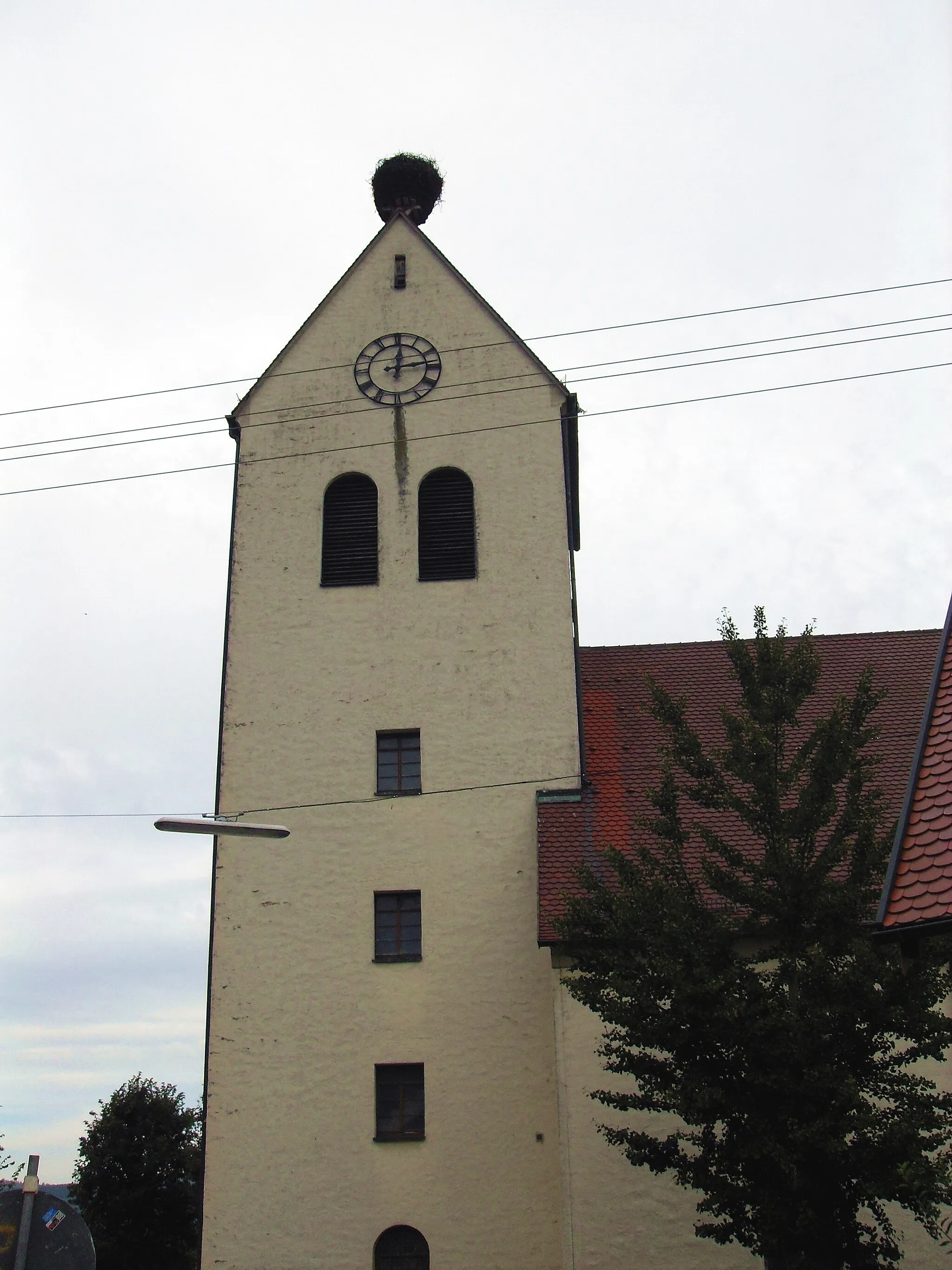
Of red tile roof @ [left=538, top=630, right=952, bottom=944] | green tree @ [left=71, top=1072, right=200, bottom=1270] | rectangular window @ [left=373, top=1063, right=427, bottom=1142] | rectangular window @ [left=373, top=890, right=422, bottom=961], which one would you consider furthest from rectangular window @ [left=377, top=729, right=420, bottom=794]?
green tree @ [left=71, top=1072, right=200, bottom=1270]

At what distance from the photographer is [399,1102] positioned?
1683cm

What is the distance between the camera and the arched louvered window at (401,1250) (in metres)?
16.0

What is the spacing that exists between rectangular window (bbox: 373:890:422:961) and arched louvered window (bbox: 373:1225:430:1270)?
3.44m

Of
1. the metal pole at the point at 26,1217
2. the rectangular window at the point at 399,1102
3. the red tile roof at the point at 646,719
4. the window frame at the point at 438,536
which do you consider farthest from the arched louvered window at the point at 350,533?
the metal pole at the point at 26,1217

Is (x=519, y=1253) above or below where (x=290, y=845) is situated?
below

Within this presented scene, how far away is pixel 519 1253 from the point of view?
15.9 metres

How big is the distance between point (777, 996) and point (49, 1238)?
7083 millimetres

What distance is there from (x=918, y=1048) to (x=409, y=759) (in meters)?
9.71

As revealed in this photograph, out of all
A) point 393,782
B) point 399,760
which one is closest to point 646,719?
point 399,760

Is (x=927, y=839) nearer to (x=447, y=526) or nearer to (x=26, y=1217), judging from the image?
(x=26, y=1217)

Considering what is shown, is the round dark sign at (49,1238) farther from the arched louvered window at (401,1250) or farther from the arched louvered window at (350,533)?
the arched louvered window at (350,533)

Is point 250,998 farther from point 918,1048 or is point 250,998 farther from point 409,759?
point 918,1048

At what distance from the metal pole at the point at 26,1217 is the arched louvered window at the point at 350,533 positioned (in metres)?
14.2

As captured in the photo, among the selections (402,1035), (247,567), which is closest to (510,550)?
(247,567)
